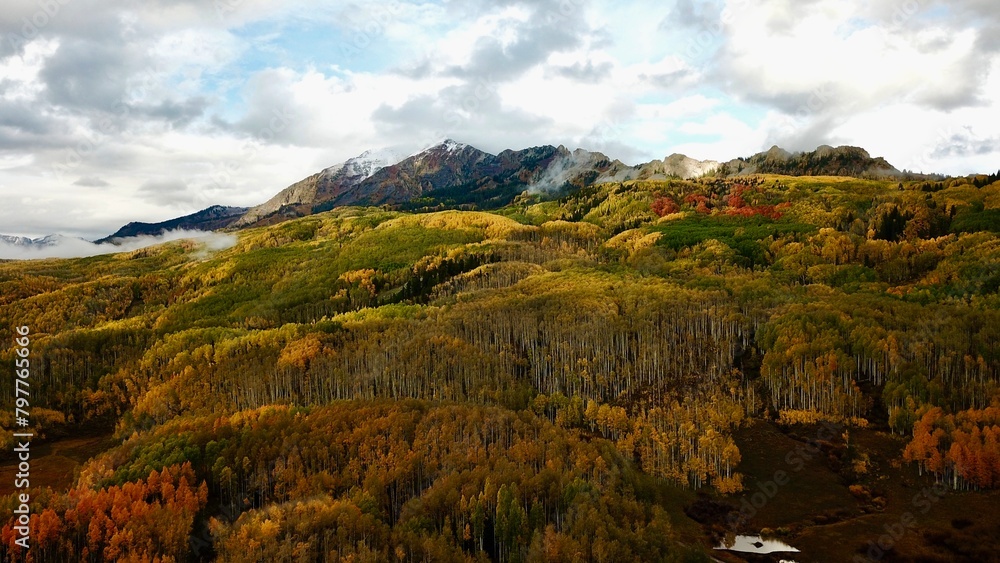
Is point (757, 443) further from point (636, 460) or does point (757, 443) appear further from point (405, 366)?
point (405, 366)

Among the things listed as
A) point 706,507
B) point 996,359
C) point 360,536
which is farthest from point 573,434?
point 996,359

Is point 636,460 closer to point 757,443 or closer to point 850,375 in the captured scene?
point 757,443

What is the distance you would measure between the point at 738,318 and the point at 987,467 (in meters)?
94.1

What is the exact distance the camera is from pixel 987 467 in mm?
106625

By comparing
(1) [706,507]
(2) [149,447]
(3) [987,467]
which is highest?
(2) [149,447]

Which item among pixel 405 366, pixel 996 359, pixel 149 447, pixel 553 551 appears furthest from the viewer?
pixel 405 366

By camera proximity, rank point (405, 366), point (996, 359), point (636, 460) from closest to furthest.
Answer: point (636, 460), point (996, 359), point (405, 366)

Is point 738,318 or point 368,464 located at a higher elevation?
point 738,318

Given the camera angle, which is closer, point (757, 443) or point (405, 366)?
point (757, 443)

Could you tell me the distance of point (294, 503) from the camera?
98750 mm

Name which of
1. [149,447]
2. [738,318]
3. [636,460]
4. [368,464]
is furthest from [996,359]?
[149,447]

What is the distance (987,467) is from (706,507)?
173 ft

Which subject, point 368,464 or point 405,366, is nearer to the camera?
point 368,464

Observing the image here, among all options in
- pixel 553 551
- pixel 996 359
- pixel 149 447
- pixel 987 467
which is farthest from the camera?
pixel 996 359
